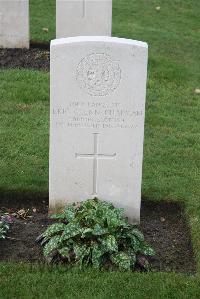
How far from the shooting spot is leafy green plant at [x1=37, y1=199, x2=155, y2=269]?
4668 mm

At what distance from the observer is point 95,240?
15.5ft

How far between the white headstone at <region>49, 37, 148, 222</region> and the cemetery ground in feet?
1.49

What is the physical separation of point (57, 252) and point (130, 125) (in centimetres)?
108

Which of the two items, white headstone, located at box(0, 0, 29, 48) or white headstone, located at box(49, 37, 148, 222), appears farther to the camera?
white headstone, located at box(0, 0, 29, 48)

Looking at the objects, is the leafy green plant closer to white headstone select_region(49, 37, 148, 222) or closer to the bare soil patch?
the bare soil patch

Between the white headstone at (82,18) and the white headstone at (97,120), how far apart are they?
488 centimetres

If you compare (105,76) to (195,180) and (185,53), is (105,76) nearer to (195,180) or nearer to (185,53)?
(195,180)

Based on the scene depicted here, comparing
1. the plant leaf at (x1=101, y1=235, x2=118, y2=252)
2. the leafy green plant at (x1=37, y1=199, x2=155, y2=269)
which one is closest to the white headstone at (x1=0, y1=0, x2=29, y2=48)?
the leafy green plant at (x1=37, y1=199, x2=155, y2=269)

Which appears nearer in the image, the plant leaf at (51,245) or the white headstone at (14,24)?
the plant leaf at (51,245)

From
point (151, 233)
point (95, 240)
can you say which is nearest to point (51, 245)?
point (95, 240)

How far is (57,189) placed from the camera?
5293 mm

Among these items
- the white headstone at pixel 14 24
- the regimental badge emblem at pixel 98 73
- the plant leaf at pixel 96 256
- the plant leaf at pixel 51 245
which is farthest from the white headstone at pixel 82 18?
the plant leaf at pixel 96 256

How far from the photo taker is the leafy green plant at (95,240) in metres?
4.67

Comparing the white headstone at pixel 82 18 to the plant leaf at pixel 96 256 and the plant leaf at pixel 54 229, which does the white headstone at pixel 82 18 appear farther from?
the plant leaf at pixel 96 256
